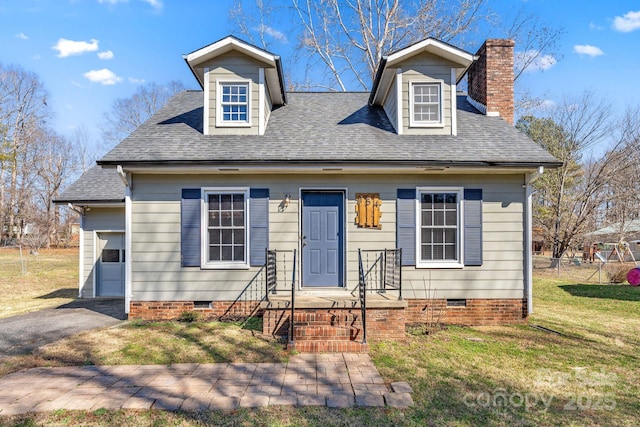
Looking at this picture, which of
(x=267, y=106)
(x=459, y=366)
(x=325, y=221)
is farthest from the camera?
(x=267, y=106)

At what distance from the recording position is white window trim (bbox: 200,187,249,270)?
7134mm

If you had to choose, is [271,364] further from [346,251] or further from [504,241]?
[504,241]

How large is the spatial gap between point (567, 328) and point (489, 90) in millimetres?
5521

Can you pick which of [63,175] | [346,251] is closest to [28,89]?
[63,175]

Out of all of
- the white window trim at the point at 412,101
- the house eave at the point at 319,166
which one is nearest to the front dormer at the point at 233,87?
the house eave at the point at 319,166

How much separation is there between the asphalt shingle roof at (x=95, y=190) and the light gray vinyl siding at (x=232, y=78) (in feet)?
12.1

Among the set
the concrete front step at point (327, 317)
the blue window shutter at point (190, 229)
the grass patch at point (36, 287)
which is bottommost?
the grass patch at point (36, 287)

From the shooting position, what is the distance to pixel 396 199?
7.27m

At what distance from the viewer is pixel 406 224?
7.22 metres

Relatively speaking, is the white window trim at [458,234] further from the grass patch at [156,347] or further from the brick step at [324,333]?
the grass patch at [156,347]

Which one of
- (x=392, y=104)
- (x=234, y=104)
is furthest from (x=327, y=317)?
(x=392, y=104)

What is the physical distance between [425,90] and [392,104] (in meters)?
0.82

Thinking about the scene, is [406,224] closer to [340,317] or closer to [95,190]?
[340,317]

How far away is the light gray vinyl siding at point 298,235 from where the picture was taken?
7148 mm
